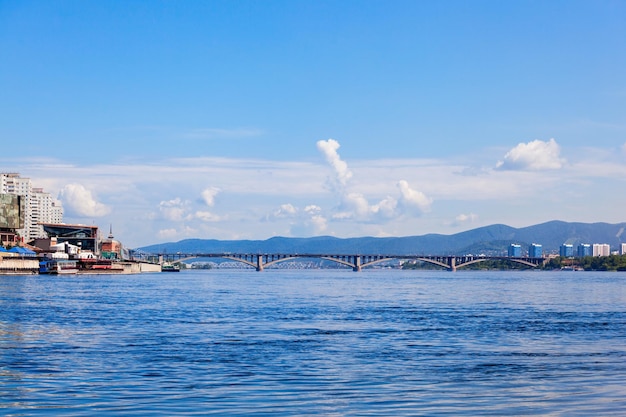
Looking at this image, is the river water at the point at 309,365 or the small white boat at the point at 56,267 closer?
the river water at the point at 309,365

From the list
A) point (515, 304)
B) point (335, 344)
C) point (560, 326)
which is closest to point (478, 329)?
point (560, 326)

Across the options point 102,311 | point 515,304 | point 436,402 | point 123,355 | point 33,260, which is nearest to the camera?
point 436,402

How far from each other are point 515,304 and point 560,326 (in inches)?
923

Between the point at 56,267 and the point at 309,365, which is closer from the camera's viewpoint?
the point at 309,365

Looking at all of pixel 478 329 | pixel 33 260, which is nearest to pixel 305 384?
pixel 478 329

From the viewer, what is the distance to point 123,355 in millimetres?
29688

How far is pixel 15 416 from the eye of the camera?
18719mm

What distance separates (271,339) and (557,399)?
16661mm

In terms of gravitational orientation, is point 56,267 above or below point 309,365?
above

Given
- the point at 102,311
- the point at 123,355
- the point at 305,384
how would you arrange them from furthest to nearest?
the point at 102,311
the point at 123,355
the point at 305,384

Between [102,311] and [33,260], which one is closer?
[102,311]

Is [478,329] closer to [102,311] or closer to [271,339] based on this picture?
[271,339]

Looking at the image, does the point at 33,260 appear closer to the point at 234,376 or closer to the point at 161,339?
the point at 161,339

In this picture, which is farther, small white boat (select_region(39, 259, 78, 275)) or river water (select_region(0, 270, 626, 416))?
small white boat (select_region(39, 259, 78, 275))
